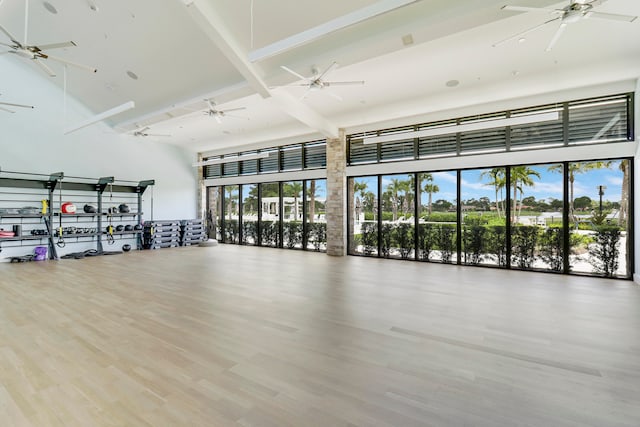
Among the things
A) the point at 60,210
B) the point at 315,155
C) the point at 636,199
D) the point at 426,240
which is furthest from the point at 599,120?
the point at 60,210

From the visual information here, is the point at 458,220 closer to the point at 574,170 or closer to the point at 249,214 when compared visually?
the point at 574,170

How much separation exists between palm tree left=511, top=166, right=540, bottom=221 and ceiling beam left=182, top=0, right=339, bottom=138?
4.90 m

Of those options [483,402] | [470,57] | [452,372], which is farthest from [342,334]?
[470,57]

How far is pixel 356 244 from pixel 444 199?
2762mm

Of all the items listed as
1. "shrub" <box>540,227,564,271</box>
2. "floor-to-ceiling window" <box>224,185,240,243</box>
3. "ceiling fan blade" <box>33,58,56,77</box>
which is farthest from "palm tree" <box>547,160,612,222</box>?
"floor-to-ceiling window" <box>224,185,240,243</box>

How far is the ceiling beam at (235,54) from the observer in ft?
13.4

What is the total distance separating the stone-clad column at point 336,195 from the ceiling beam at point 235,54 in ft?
5.41

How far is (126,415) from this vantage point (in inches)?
76.2

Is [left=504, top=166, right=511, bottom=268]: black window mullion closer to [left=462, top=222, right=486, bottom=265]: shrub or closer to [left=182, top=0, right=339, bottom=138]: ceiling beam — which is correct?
[left=462, top=222, right=486, bottom=265]: shrub

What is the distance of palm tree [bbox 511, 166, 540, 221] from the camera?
265 inches

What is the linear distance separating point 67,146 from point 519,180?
1226 cm

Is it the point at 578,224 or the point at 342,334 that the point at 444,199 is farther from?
the point at 342,334

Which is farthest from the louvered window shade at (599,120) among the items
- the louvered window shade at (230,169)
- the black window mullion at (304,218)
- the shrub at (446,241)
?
the louvered window shade at (230,169)

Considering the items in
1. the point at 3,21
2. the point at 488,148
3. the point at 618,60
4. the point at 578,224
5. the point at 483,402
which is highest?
the point at 3,21
